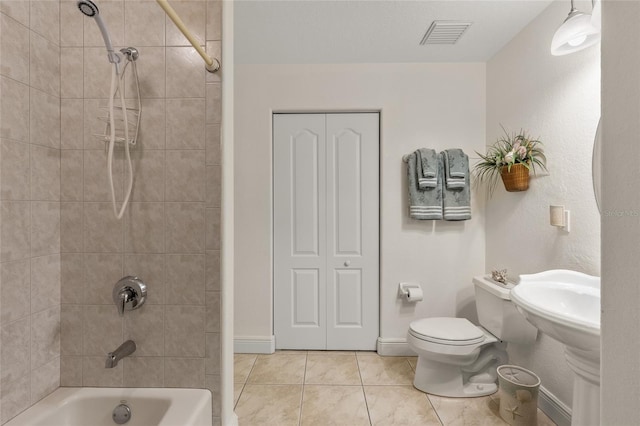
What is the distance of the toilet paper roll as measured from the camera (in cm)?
270

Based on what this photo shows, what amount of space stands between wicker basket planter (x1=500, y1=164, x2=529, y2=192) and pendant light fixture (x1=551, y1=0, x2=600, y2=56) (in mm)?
725

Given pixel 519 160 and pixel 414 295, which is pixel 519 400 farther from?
pixel 519 160

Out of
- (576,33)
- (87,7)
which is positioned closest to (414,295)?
(576,33)

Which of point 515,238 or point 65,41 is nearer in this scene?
point 65,41

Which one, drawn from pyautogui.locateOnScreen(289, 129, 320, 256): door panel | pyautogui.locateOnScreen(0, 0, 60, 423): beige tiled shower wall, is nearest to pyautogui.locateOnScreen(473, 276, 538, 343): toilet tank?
pyautogui.locateOnScreen(289, 129, 320, 256): door panel

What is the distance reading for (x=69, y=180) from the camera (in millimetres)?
1367

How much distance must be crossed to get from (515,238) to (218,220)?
2.01 metres

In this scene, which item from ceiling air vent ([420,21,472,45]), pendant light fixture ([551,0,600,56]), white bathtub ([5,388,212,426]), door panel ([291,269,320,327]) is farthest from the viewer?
door panel ([291,269,320,327])

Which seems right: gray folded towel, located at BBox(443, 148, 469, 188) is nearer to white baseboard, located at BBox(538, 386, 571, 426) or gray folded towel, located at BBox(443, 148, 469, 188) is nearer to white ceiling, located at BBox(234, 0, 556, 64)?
white ceiling, located at BBox(234, 0, 556, 64)

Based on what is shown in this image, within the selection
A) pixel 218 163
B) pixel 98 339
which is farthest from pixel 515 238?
pixel 98 339

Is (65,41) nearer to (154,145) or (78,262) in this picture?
(154,145)

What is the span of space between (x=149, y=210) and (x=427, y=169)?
6.60 feet

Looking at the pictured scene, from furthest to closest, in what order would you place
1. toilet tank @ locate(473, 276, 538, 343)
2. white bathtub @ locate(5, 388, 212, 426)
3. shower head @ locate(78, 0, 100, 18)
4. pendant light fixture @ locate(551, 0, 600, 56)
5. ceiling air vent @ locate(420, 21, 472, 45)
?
ceiling air vent @ locate(420, 21, 472, 45)
toilet tank @ locate(473, 276, 538, 343)
pendant light fixture @ locate(551, 0, 600, 56)
white bathtub @ locate(5, 388, 212, 426)
shower head @ locate(78, 0, 100, 18)

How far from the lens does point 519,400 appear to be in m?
1.86
